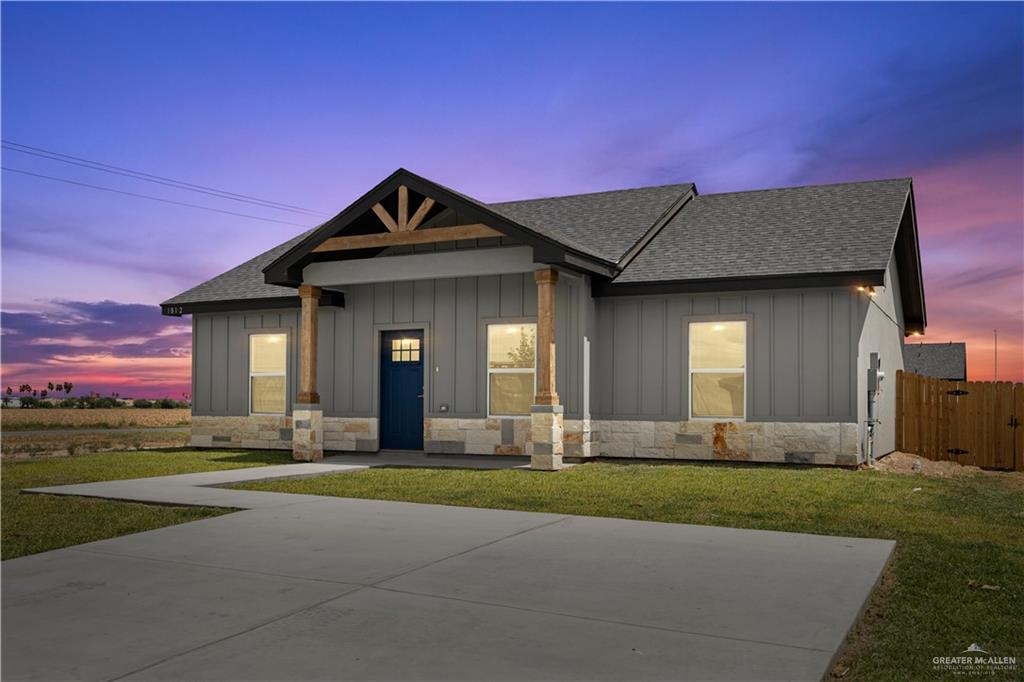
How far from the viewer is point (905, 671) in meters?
4.47

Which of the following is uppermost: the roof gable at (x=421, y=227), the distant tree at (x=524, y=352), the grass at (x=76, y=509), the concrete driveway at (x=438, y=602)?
the roof gable at (x=421, y=227)

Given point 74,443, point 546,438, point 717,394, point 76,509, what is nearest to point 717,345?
point 717,394

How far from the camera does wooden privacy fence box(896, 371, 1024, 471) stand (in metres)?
17.8

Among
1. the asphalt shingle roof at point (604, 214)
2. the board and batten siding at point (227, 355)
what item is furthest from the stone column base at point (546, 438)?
the board and batten siding at point (227, 355)

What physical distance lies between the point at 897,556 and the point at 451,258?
1031cm

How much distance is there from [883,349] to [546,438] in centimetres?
863

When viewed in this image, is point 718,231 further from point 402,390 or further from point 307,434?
point 307,434

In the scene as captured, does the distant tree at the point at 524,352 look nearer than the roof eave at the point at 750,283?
No

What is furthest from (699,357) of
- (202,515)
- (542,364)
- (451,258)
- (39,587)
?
(39,587)

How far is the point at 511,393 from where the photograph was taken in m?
16.7

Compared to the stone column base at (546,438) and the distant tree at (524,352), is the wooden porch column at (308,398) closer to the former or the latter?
the distant tree at (524,352)

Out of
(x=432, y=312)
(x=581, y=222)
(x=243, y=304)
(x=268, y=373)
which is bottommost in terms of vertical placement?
(x=268, y=373)

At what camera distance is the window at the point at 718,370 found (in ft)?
51.5

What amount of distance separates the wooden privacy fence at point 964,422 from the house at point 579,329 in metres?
0.96
